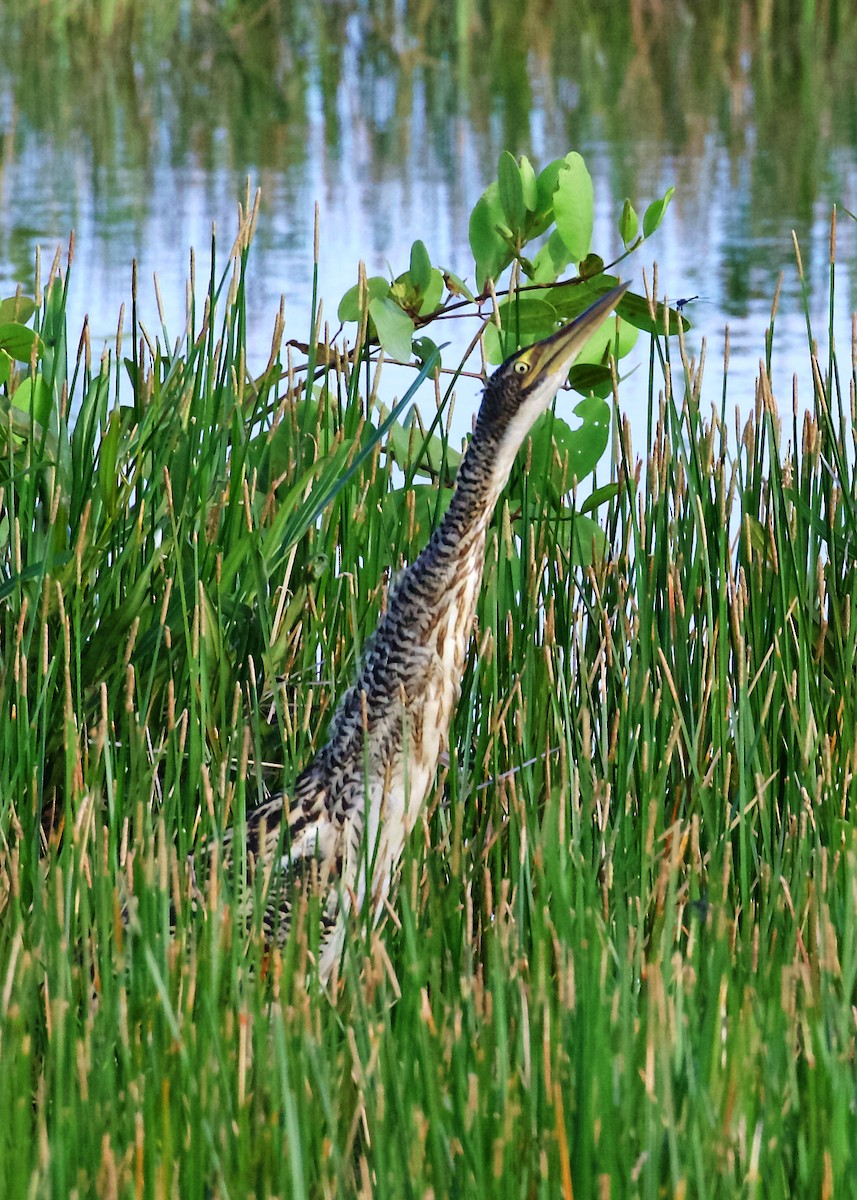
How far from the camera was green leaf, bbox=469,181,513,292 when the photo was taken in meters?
3.02

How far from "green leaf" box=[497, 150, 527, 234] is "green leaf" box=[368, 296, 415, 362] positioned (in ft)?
0.81

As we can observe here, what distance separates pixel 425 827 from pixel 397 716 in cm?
15

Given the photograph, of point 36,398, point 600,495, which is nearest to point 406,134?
point 600,495

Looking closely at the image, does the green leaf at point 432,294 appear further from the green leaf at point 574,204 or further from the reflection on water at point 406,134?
the reflection on water at point 406,134

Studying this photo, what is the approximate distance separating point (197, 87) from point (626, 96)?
3.36 meters

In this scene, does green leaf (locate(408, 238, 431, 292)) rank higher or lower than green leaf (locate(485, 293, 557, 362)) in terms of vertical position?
higher

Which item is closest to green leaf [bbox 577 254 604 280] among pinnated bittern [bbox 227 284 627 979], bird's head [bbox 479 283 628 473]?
pinnated bittern [bbox 227 284 627 979]

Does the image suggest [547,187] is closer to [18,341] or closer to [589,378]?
[589,378]

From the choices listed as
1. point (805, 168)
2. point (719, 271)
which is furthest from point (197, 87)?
point (719, 271)

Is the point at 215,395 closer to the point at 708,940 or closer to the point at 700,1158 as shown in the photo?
the point at 708,940

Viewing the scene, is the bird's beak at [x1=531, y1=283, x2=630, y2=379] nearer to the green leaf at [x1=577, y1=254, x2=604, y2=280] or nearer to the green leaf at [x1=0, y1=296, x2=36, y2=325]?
the green leaf at [x1=577, y1=254, x2=604, y2=280]

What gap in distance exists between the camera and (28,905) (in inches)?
90.4

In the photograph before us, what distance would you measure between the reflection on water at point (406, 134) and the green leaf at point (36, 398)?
228 centimetres

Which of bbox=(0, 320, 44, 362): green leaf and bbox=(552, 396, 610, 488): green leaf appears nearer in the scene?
bbox=(0, 320, 44, 362): green leaf
